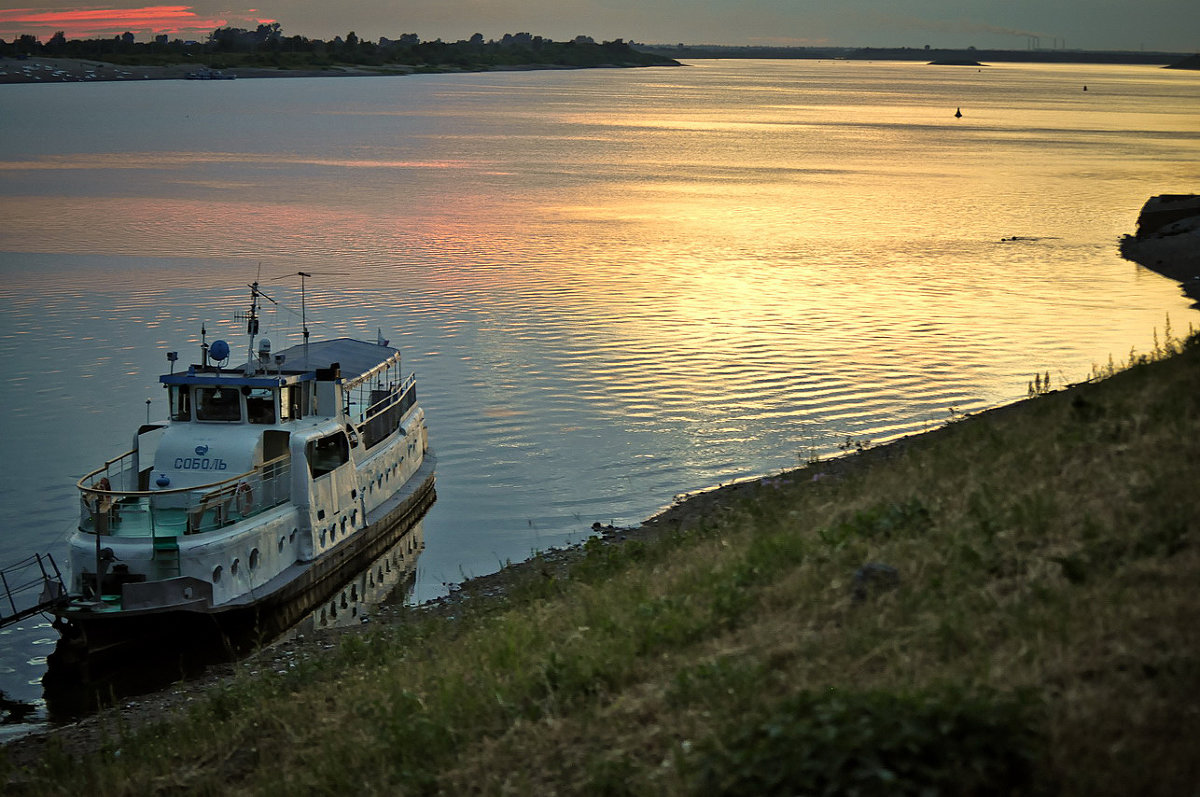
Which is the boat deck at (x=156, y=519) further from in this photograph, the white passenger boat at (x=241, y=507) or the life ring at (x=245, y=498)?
the life ring at (x=245, y=498)

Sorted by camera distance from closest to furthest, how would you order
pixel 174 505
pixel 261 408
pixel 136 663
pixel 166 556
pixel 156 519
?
pixel 166 556, pixel 136 663, pixel 156 519, pixel 174 505, pixel 261 408

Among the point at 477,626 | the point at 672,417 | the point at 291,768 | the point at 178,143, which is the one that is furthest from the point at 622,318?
the point at 178,143

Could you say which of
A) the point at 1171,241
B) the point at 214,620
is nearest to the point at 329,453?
the point at 214,620

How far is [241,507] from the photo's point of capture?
76.3 ft

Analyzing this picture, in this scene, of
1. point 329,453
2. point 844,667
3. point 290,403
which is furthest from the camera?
point 329,453

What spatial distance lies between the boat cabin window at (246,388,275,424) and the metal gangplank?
4848 millimetres

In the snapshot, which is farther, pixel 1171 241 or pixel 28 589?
pixel 1171 241

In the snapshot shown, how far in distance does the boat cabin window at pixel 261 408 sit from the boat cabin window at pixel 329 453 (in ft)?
3.82

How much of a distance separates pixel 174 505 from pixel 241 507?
1.33 m

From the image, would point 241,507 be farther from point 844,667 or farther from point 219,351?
point 844,667

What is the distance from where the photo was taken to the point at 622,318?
50.3 m

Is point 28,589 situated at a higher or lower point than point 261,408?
lower

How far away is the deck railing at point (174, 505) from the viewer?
21891mm

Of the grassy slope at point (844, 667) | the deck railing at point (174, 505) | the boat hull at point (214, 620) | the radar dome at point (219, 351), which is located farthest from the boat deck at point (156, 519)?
the grassy slope at point (844, 667)
